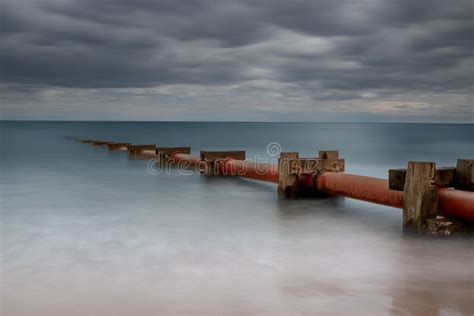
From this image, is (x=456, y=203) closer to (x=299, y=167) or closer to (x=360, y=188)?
(x=360, y=188)

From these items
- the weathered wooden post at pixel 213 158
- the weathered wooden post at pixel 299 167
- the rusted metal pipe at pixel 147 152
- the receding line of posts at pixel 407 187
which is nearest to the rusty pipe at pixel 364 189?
the receding line of posts at pixel 407 187

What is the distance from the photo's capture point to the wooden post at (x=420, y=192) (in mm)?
5977

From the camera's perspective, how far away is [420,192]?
5996 mm

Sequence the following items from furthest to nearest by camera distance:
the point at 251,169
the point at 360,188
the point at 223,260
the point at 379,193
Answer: the point at 251,169
the point at 360,188
the point at 379,193
the point at 223,260

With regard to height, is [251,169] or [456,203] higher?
[251,169]

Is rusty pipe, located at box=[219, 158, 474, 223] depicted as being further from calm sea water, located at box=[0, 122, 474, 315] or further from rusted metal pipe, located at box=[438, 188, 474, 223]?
calm sea water, located at box=[0, 122, 474, 315]

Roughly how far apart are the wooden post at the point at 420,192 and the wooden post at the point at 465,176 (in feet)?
1.38

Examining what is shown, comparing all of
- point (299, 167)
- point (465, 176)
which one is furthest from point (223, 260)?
point (299, 167)

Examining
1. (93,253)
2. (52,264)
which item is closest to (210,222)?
(93,253)

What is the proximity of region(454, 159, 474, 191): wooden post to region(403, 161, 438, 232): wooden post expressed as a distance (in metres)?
0.42

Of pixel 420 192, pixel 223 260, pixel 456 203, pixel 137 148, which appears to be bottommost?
pixel 223 260

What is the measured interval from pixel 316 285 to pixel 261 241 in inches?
72.8

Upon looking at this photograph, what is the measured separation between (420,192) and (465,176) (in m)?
0.66

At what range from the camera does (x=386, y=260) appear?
208 inches
